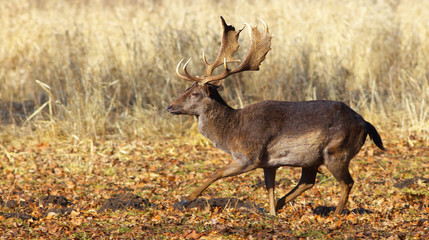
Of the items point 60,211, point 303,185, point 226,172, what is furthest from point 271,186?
point 60,211

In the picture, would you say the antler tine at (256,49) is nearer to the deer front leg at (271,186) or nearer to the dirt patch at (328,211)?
the deer front leg at (271,186)

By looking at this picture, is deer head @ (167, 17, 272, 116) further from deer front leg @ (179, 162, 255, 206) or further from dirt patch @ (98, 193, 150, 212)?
dirt patch @ (98, 193, 150, 212)

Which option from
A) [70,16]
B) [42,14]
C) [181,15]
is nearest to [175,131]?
[181,15]

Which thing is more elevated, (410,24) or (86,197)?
(410,24)

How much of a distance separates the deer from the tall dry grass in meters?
4.31

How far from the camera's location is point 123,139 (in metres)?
11.6

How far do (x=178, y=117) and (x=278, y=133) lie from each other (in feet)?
17.6

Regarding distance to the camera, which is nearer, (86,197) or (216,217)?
(216,217)

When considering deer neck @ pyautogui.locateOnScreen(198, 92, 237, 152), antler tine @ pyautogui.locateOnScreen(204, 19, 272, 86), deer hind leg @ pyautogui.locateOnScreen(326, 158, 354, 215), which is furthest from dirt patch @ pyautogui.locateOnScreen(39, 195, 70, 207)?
deer hind leg @ pyautogui.locateOnScreen(326, 158, 354, 215)

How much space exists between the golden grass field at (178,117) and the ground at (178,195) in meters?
0.03

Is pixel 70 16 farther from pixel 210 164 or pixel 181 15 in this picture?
pixel 210 164

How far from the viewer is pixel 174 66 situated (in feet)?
42.4

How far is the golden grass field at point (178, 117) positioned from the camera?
22.2ft

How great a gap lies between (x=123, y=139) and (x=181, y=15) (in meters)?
5.07
